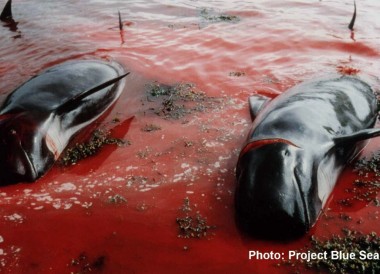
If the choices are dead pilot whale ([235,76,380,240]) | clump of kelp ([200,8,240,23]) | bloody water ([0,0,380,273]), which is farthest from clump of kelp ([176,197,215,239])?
clump of kelp ([200,8,240,23])

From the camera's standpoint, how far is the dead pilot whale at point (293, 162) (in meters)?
2.71

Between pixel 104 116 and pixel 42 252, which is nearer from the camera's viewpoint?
pixel 42 252

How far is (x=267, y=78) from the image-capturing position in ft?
19.3

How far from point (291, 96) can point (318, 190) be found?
1330 millimetres

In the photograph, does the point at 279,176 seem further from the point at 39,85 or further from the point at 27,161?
the point at 39,85

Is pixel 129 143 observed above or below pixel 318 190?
below

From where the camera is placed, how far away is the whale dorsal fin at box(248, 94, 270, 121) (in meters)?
4.68

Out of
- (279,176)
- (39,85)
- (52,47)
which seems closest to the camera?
(279,176)

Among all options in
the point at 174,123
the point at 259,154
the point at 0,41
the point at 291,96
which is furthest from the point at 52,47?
the point at 259,154

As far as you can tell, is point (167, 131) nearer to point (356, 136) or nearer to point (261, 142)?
point (261, 142)

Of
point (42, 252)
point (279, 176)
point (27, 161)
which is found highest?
point (279, 176)

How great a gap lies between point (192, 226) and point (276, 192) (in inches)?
34.5

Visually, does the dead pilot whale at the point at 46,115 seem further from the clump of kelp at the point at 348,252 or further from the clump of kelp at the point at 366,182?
the clump of kelp at the point at 366,182

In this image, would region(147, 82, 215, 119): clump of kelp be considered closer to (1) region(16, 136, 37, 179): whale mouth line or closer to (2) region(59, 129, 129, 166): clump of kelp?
(2) region(59, 129, 129, 166): clump of kelp
